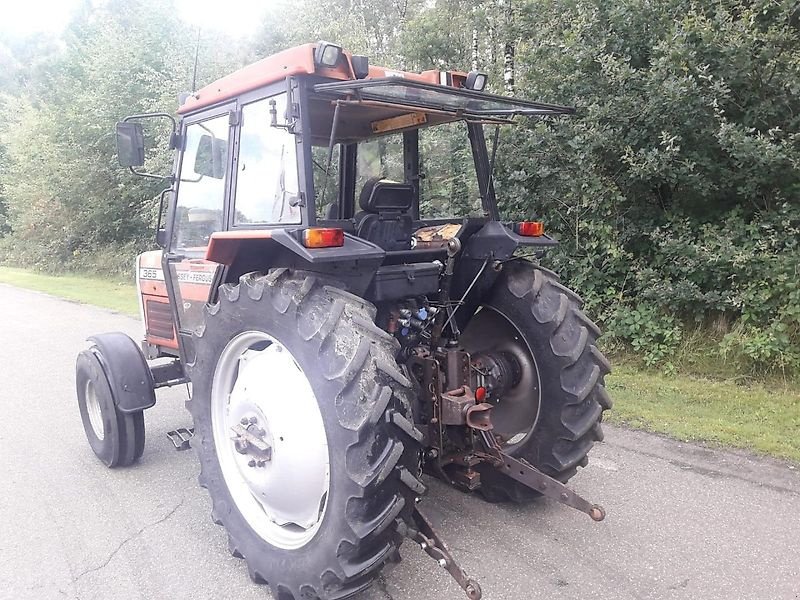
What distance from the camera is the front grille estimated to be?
Result: 4578mm

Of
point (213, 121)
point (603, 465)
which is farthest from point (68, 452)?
point (603, 465)

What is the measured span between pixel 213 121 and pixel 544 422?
8.42 ft

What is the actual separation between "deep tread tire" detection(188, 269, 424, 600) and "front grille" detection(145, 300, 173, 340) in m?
2.04

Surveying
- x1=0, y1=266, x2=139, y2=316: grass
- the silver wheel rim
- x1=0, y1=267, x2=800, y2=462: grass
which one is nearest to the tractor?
the silver wheel rim

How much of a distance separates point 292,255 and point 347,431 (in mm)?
968

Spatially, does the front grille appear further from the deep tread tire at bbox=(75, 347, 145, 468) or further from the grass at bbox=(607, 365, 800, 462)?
the grass at bbox=(607, 365, 800, 462)

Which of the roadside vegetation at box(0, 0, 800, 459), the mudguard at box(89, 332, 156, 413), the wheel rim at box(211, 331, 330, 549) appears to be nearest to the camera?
the wheel rim at box(211, 331, 330, 549)

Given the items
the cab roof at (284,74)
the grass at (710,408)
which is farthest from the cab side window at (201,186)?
the grass at (710,408)

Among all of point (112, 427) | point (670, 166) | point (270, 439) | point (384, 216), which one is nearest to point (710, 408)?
point (670, 166)

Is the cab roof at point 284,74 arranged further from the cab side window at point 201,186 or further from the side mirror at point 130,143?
the side mirror at point 130,143

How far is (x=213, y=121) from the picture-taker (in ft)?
12.1

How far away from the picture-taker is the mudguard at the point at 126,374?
13.5 ft

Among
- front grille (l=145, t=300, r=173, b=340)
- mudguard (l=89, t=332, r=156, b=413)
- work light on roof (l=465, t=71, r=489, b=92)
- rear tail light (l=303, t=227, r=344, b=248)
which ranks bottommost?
mudguard (l=89, t=332, r=156, b=413)

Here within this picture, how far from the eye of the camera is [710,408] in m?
5.23
